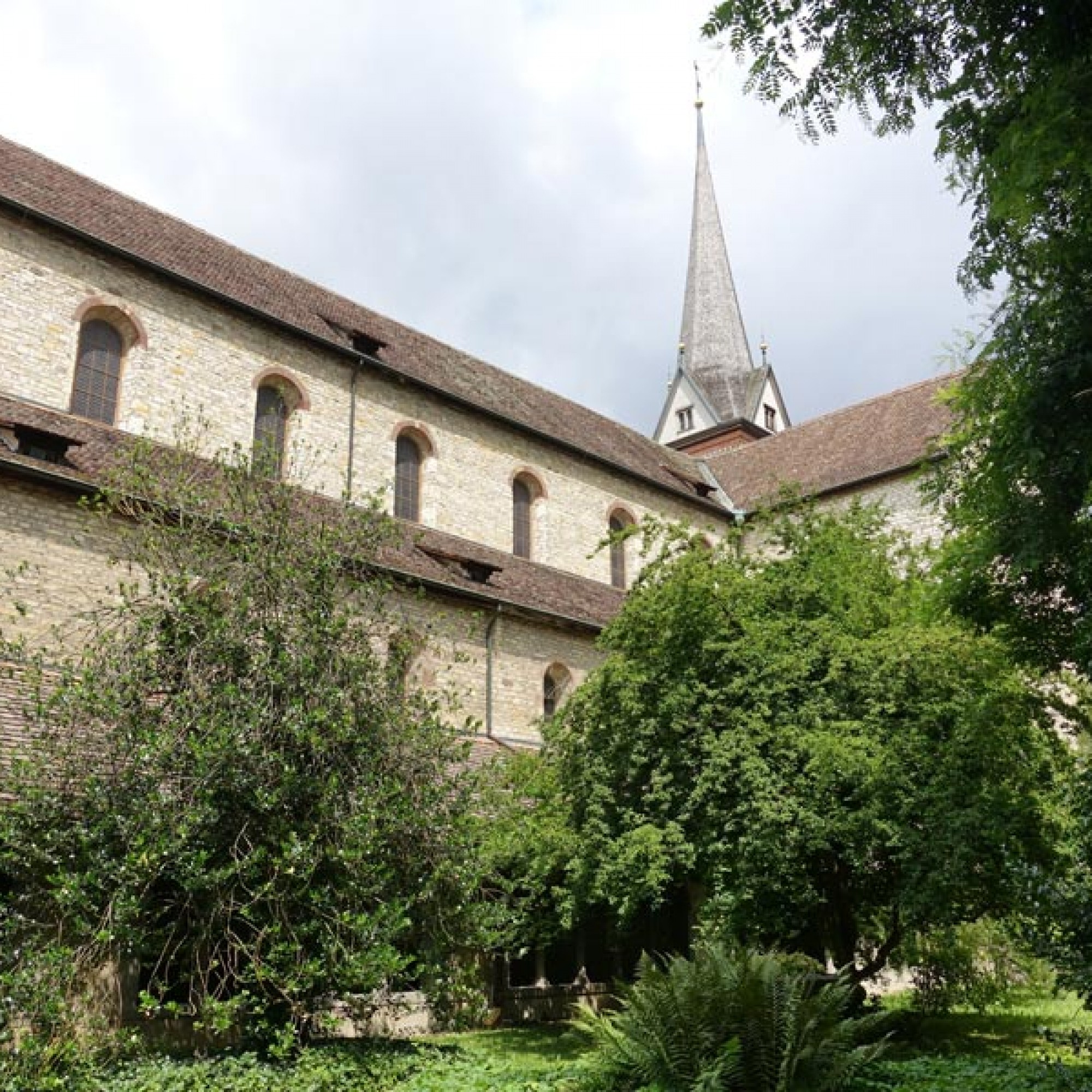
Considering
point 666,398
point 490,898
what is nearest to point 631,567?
point 490,898

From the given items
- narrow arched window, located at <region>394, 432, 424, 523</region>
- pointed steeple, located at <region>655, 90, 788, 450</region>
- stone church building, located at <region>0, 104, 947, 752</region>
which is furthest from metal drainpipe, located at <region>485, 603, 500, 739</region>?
pointed steeple, located at <region>655, 90, 788, 450</region>

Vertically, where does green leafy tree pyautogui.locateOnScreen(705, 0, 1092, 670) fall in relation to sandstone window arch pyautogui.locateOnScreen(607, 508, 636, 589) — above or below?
below

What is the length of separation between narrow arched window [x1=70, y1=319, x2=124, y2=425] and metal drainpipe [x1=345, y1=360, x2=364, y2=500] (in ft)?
13.2

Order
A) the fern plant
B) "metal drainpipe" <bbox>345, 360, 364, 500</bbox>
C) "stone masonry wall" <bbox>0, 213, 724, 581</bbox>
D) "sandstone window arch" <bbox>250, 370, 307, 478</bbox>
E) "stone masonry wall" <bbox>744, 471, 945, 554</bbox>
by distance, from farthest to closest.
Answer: "stone masonry wall" <bbox>744, 471, 945, 554</bbox>
"metal drainpipe" <bbox>345, 360, 364, 500</bbox>
"sandstone window arch" <bbox>250, 370, 307, 478</bbox>
"stone masonry wall" <bbox>0, 213, 724, 581</bbox>
the fern plant

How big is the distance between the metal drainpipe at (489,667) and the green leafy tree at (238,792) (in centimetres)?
603

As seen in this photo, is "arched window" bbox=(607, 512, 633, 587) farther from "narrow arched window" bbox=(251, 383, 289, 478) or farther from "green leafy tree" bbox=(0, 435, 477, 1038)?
"green leafy tree" bbox=(0, 435, 477, 1038)

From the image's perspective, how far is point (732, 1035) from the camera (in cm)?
838

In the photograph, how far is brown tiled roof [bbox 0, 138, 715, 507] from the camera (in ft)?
57.1

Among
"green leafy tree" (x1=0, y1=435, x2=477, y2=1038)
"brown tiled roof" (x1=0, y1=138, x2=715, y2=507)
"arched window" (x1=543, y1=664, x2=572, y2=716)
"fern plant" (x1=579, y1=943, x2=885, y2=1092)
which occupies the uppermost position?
"brown tiled roof" (x1=0, y1=138, x2=715, y2=507)

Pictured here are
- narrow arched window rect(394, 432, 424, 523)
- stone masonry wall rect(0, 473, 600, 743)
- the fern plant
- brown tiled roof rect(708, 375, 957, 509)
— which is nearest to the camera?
the fern plant

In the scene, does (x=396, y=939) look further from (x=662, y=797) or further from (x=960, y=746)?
(x=960, y=746)

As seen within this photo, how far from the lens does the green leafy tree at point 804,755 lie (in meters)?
11.0

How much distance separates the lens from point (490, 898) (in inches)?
526

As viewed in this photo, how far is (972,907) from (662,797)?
369 cm
